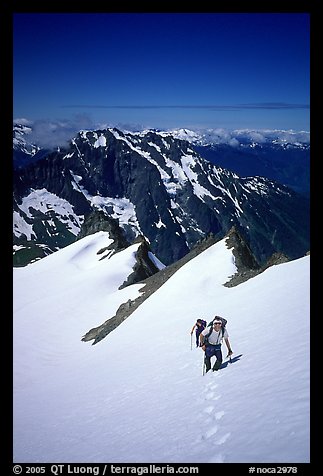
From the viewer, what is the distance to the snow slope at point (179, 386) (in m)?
8.85

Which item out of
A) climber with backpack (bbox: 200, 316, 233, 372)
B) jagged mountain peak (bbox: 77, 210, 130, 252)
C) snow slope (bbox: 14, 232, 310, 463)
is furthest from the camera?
jagged mountain peak (bbox: 77, 210, 130, 252)

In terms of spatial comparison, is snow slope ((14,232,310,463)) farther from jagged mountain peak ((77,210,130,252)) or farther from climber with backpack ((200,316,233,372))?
jagged mountain peak ((77,210,130,252))

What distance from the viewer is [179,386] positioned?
1255cm

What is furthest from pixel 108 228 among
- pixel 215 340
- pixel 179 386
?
pixel 215 340

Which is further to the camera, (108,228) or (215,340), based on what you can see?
(108,228)

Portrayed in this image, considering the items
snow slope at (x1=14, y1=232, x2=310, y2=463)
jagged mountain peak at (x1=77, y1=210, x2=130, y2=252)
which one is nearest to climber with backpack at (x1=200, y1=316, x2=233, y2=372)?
snow slope at (x1=14, y1=232, x2=310, y2=463)

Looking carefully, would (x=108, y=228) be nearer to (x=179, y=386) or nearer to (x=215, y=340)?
(x=179, y=386)

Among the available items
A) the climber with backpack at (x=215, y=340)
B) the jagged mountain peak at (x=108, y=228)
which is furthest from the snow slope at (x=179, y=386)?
the jagged mountain peak at (x=108, y=228)

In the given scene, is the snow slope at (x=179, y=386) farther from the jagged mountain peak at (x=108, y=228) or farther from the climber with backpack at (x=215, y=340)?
the jagged mountain peak at (x=108, y=228)

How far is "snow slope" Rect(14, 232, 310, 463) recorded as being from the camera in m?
8.85

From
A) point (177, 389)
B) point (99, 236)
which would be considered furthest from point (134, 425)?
point (99, 236)

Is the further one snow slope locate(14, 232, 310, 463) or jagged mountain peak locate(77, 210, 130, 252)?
jagged mountain peak locate(77, 210, 130, 252)

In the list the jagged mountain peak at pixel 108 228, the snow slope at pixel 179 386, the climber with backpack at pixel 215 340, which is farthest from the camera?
the jagged mountain peak at pixel 108 228
